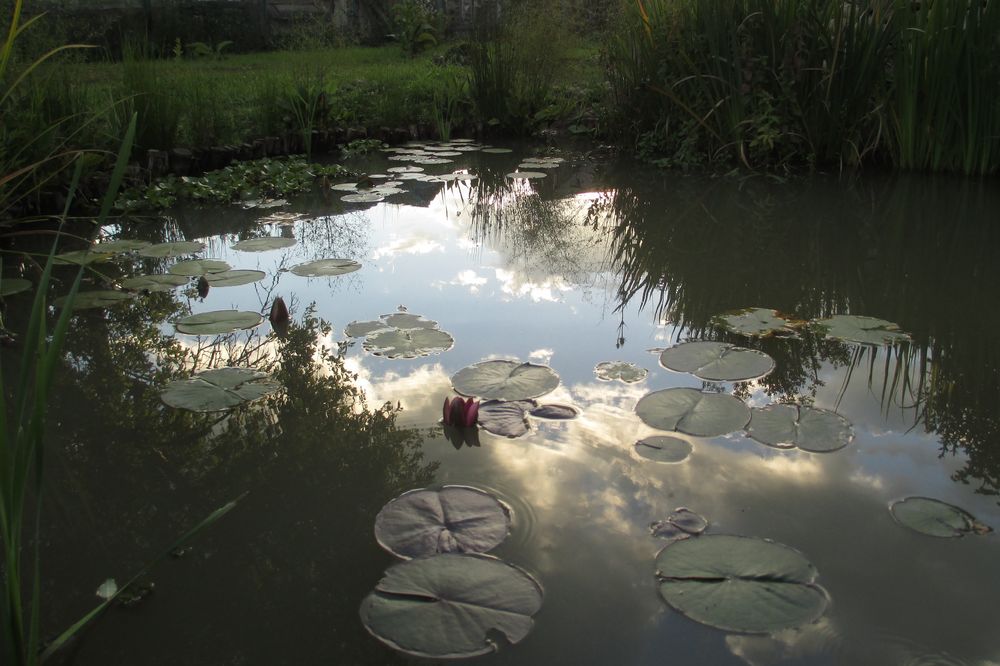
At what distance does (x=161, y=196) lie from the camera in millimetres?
4703

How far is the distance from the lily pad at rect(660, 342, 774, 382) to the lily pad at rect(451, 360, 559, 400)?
42 centimetres

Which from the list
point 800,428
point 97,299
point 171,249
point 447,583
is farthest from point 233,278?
point 800,428

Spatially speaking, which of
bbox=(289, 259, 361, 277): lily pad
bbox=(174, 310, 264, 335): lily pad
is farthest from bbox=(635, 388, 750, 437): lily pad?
bbox=(289, 259, 361, 277): lily pad

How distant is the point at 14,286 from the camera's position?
3.20 metres

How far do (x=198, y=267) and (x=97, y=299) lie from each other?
49 centimetres

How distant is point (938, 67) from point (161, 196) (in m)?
4.74

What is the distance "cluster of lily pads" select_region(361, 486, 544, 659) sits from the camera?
1366 mm

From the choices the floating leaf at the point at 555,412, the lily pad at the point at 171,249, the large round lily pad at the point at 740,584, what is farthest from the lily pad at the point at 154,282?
the large round lily pad at the point at 740,584

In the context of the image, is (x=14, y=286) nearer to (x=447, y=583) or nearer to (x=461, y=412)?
(x=461, y=412)

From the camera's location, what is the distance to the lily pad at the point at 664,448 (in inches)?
76.6

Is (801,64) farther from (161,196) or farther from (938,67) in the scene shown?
(161,196)

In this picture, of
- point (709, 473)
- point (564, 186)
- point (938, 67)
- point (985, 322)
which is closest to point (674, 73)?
point (564, 186)

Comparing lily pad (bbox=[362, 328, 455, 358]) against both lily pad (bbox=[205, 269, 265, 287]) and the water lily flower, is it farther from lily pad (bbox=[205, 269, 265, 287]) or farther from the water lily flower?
lily pad (bbox=[205, 269, 265, 287])

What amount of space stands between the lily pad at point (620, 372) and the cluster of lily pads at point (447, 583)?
76cm
